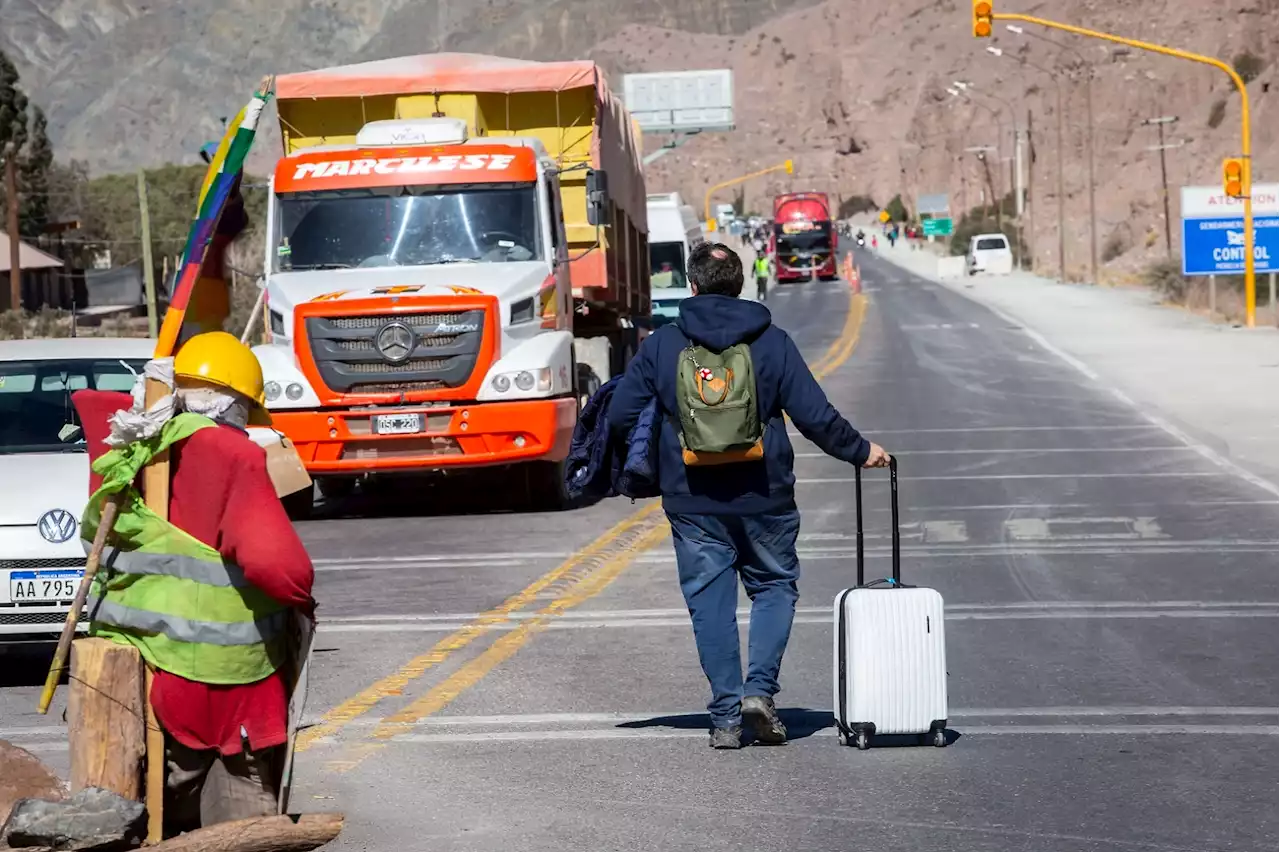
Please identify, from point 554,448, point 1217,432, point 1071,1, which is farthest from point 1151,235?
point 554,448

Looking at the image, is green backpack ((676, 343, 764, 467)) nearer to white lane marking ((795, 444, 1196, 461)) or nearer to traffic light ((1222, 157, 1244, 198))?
white lane marking ((795, 444, 1196, 461))

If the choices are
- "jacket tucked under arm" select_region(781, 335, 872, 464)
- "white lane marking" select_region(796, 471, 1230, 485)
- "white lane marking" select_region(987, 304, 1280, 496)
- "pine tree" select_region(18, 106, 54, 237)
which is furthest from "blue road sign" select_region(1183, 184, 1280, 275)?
"pine tree" select_region(18, 106, 54, 237)

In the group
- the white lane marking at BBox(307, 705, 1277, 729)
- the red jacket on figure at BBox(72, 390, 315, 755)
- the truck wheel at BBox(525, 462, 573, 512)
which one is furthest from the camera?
the truck wheel at BBox(525, 462, 573, 512)

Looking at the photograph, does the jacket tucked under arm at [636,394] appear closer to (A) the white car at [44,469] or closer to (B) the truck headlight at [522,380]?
(A) the white car at [44,469]

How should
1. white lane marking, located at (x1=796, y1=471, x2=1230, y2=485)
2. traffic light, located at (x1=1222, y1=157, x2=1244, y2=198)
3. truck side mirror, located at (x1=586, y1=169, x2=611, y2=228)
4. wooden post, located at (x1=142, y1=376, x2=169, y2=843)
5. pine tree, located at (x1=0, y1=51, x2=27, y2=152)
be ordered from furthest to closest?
1. pine tree, located at (x1=0, y1=51, x2=27, y2=152)
2. traffic light, located at (x1=1222, y1=157, x2=1244, y2=198)
3. white lane marking, located at (x1=796, y1=471, x2=1230, y2=485)
4. truck side mirror, located at (x1=586, y1=169, x2=611, y2=228)
5. wooden post, located at (x1=142, y1=376, x2=169, y2=843)

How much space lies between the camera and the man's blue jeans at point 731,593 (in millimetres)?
8164

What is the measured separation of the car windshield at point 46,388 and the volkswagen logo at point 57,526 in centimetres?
184

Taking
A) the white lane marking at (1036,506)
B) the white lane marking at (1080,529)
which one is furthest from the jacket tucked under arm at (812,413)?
the white lane marking at (1036,506)

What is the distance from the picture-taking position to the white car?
986 centimetres

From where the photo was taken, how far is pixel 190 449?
5.34 metres

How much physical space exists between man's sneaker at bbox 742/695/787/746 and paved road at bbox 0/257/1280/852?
3.1 inches

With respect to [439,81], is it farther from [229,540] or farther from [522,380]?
[229,540]

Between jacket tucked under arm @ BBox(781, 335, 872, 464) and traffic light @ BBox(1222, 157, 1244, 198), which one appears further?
traffic light @ BBox(1222, 157, 1244, 198)

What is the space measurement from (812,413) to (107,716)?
11.2 ft
